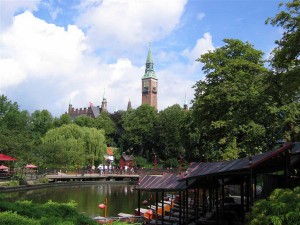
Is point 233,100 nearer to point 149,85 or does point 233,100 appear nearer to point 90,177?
point 90,177

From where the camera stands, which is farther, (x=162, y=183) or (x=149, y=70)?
(x=149, y=70)

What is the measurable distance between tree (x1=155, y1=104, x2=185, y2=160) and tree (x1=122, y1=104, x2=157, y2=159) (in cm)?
181

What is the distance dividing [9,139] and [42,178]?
6.09 metres

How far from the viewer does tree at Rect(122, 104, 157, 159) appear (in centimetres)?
7994

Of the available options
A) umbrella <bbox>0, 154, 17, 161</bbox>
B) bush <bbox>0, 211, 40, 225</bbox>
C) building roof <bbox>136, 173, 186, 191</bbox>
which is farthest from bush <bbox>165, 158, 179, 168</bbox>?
bush <bbox>0, 211, 40, 225</bbox>

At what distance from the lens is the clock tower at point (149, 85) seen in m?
144

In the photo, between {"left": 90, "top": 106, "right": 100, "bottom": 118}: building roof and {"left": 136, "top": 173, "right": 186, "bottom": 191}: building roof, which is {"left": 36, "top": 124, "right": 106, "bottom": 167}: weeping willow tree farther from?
{"left": 90, "top": 106, "right": 100, "bottom": 118}: building roof

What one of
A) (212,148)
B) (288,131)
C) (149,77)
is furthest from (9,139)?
(149,77)

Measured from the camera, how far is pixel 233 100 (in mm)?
30109

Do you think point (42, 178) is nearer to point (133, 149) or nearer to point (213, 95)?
point (213, 95)

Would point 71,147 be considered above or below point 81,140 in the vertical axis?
below

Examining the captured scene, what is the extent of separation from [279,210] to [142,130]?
235 ft

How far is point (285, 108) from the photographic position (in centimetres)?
2650

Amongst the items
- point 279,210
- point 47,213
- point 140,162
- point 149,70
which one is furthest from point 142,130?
point 149,70
